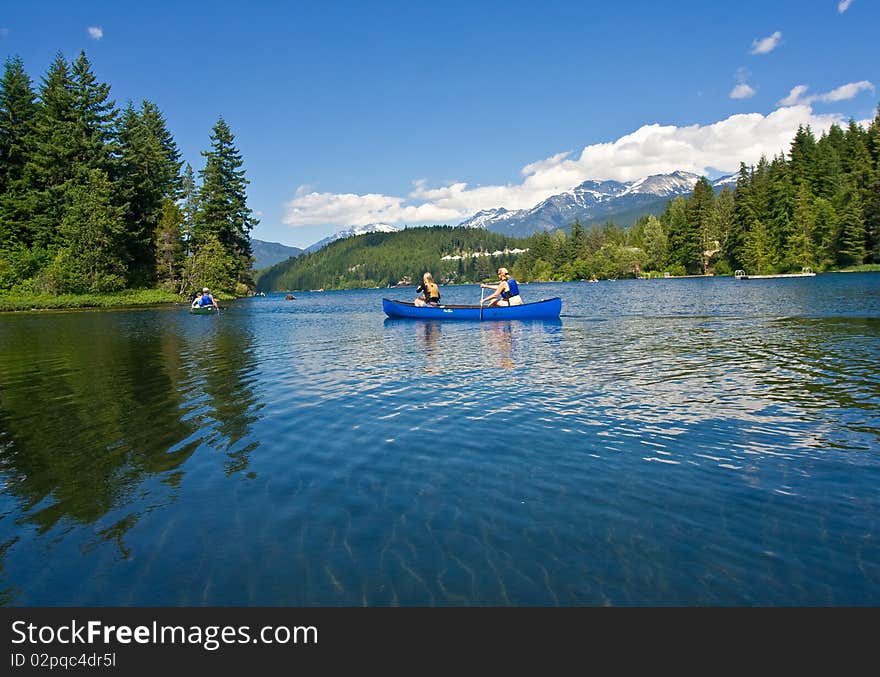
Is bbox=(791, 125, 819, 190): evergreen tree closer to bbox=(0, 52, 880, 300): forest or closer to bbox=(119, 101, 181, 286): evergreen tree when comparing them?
bbox=(0, 52, 880, 300): forest

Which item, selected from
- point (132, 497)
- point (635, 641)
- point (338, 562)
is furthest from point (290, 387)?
point (635, 641)

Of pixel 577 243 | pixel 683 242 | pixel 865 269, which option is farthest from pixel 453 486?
pixel 577 243

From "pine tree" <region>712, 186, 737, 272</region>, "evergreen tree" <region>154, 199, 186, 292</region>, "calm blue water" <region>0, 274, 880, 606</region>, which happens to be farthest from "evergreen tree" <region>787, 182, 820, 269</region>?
"evergreen tree" <region>154, 199, 186, 292</region>

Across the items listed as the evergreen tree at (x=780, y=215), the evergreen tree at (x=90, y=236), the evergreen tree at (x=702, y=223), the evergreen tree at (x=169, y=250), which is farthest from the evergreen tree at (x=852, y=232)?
the evergreen tree at (x=90, y=236)

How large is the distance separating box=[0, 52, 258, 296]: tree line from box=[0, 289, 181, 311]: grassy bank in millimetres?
1215

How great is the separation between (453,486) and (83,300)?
6580 centimetres

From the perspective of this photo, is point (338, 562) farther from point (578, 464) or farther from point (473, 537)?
point (578, 464)

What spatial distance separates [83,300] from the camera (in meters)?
58.8

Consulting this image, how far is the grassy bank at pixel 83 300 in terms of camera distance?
56.1m

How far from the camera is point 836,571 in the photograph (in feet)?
15.1

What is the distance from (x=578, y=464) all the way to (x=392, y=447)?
2.91m

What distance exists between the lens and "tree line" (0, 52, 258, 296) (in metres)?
60.3

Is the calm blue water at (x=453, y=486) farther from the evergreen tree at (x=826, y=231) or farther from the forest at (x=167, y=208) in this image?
the evergreen tree at (x=826, y=231)

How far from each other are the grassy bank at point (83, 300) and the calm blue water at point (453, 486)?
170ft
